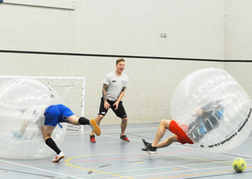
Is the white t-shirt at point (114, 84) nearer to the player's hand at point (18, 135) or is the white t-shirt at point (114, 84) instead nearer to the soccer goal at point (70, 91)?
the soccer goal at point (70, 91)

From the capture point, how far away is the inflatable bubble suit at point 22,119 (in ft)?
21.7

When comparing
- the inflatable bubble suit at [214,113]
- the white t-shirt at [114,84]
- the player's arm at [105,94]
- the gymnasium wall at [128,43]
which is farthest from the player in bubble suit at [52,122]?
the gymnasium wall at [128,43]

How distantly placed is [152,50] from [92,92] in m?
2.51

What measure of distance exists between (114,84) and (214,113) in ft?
10.6

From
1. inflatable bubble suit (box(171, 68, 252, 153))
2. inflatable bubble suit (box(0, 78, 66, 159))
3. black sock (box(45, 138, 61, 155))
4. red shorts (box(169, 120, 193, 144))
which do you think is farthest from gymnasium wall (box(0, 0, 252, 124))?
inflatable bubble suit (box(171, 68, 252, 153))

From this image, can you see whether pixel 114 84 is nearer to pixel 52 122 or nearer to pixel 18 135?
pixel 52 122

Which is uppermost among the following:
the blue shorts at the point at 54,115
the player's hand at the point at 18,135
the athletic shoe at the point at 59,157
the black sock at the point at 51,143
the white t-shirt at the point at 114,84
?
the white t-shirt at the point at 114,84

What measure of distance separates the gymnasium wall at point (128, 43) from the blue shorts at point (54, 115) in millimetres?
5262

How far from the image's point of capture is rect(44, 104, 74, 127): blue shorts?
6.66m

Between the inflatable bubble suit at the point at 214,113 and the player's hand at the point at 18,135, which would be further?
the player's hand at the point at 18,135

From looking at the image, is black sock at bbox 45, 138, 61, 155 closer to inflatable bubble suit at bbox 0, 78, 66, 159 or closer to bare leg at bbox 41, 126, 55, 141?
bare leg at bbox 41, 126, 55, 141

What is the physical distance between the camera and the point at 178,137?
700cm

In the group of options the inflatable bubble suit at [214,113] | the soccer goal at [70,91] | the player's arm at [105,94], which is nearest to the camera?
the inflatable bubble suit at [214,113]

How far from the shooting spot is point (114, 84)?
923 cm
